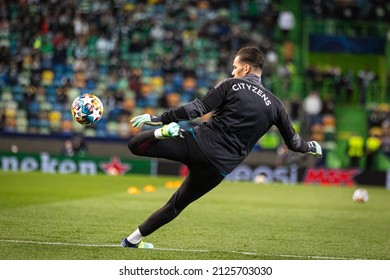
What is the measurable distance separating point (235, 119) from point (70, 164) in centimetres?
1943

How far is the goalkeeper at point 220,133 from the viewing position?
29.7 feet

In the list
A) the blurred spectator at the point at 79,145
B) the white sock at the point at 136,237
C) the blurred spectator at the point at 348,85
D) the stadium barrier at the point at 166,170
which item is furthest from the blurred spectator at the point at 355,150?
the white sock at the point at 136,237

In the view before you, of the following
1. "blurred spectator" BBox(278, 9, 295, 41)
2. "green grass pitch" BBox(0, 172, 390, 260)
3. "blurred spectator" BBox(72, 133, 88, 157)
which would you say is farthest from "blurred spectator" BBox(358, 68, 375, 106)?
"blurred spectator" BBox(72, 133, 88, 157)

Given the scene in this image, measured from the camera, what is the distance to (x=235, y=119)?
917 cm

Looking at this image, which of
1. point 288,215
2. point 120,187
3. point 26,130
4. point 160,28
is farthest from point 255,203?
point 160,28

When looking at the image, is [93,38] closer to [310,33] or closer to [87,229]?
[310,33]

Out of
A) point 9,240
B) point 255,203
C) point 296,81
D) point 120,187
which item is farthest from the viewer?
point 296,81

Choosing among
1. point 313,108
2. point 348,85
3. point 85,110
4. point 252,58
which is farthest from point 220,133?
point 348,85

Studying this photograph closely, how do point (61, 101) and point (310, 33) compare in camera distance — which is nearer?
point (61, 101)

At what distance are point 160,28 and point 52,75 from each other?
16.1 ft

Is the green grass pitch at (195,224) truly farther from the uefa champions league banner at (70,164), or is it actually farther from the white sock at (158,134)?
the uefa champions league banner at (70,164)

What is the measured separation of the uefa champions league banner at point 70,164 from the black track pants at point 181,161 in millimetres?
18377

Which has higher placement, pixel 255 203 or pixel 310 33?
pixel 310 33

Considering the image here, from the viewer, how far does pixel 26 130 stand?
3048cm
